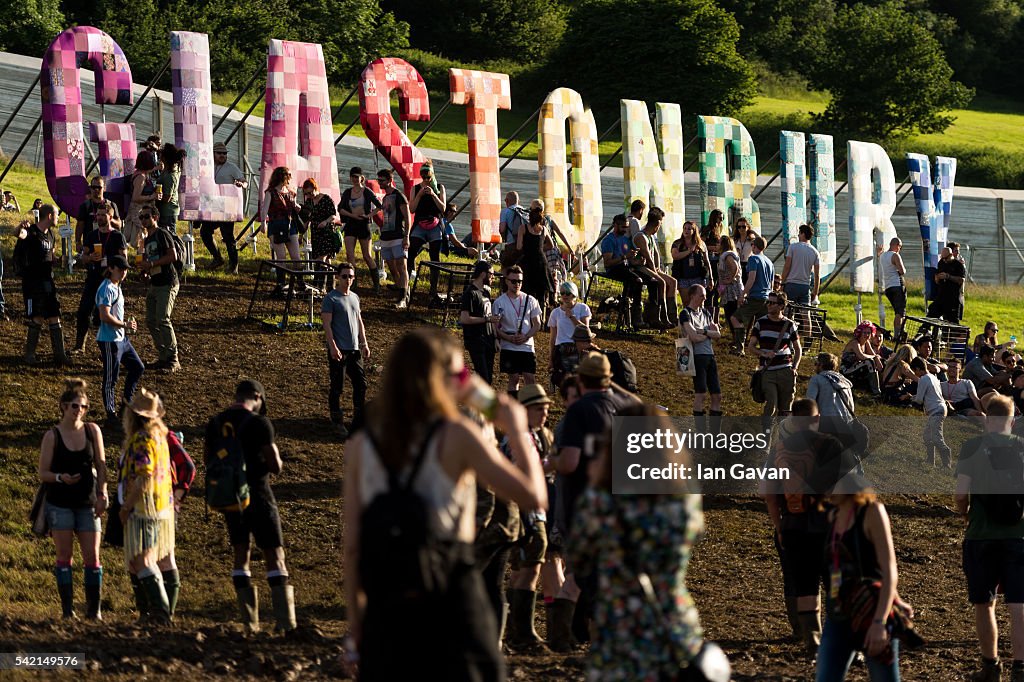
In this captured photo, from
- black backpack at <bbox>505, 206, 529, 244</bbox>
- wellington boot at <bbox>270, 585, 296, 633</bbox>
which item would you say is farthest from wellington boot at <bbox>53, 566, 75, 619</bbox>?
black backpack at <bbox>505, 206, 529, 244</bbox>

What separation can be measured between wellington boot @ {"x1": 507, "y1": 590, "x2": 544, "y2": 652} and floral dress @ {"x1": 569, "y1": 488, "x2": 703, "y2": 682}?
4.14m

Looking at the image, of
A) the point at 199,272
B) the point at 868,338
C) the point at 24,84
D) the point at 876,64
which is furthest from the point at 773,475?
the point at 876,64

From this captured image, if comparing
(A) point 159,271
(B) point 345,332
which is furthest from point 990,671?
(A) point 159,271

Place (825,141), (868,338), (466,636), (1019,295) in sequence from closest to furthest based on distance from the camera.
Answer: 1. (466,636)
2. (868,338)
3. (825,141)
4. (1019,295)

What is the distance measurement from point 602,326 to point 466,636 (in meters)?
16.0

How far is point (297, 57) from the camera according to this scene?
20.6 metres

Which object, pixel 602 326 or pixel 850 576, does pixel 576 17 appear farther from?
pixel 850 576

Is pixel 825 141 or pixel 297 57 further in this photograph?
pixel 825 141

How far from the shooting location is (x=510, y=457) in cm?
944

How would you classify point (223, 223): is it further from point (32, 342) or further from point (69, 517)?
point (69, 517)

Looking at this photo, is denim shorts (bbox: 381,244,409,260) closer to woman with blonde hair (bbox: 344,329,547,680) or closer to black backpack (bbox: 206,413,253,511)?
black backpack (bbox: 206,413,253,511)

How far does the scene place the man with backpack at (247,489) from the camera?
9391 mm

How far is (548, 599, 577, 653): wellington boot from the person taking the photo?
954 centimetres

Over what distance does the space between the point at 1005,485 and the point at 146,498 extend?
554cm
